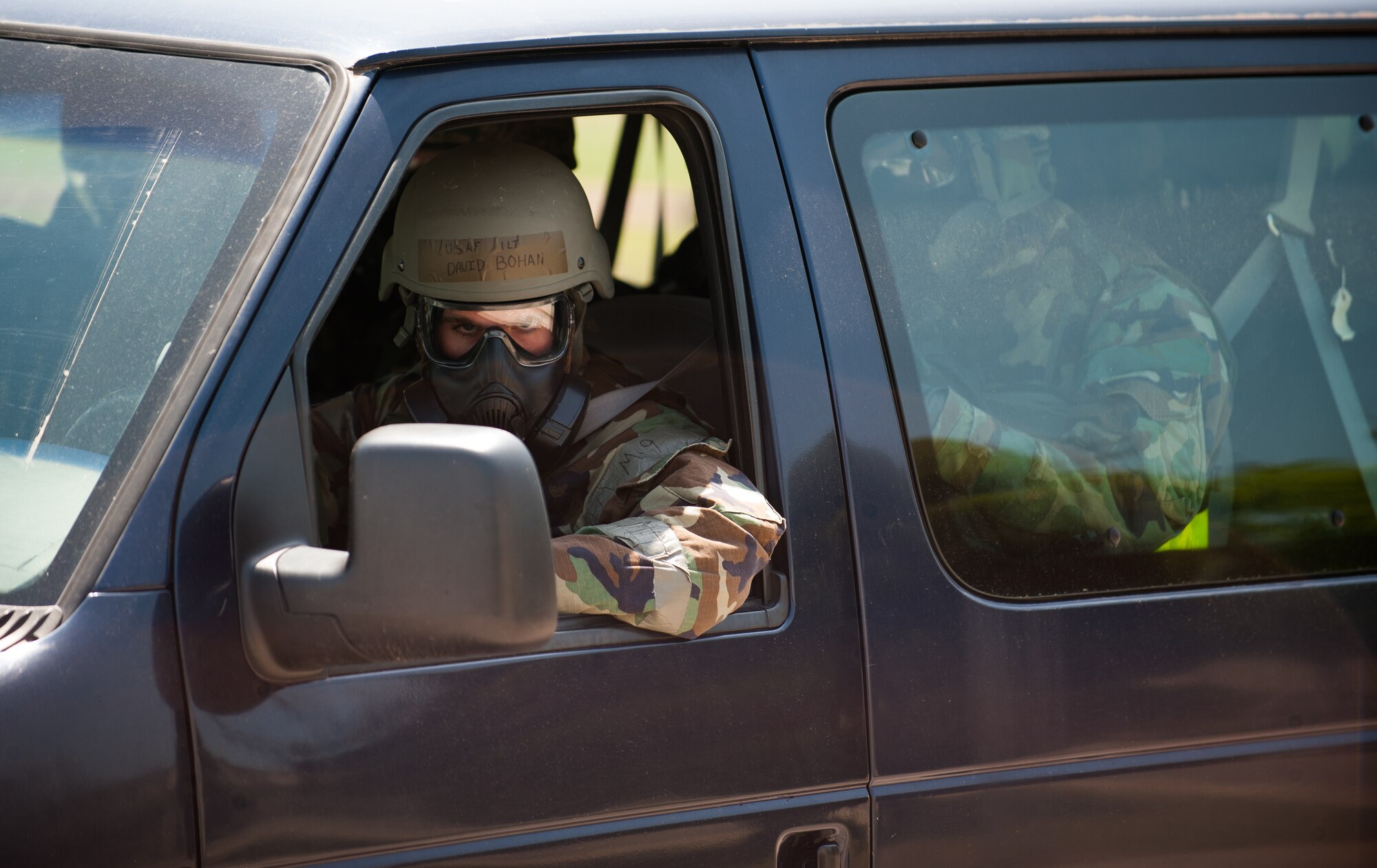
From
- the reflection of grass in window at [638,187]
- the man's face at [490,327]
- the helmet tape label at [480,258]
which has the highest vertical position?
the reflection of grass in window at [638,187]

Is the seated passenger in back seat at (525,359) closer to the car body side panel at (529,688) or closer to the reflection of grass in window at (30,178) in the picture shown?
the car body side panel at (529,688)

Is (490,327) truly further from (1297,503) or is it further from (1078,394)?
(1297,503)

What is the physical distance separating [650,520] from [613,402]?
356mm

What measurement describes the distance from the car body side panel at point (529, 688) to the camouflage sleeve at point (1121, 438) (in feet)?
0.86

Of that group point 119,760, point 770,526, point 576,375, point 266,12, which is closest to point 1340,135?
Answer: point 770,526

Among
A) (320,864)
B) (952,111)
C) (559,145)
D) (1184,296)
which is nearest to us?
(320,864)

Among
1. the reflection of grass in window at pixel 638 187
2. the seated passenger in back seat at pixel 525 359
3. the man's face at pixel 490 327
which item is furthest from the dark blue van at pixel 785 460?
the reflection of grass in window at pixel 638 187

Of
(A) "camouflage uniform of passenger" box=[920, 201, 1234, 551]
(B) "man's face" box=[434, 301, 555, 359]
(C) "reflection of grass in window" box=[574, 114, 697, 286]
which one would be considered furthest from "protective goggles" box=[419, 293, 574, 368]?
(C) "reflection of grass in window" box=[574, 114, 697, 286]

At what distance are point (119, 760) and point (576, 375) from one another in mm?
884

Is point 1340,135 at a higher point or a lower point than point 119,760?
higher

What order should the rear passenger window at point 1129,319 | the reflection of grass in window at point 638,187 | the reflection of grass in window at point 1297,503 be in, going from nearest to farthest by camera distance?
the rear passenger window at point 1129,319 → the reflection of grass in window at point 1297,503 → the reflection of grass in window at point 638,187

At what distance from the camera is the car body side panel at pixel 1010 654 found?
152 centimetres

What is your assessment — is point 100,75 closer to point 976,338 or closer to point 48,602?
point 48,602

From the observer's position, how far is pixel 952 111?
1.65 meters
